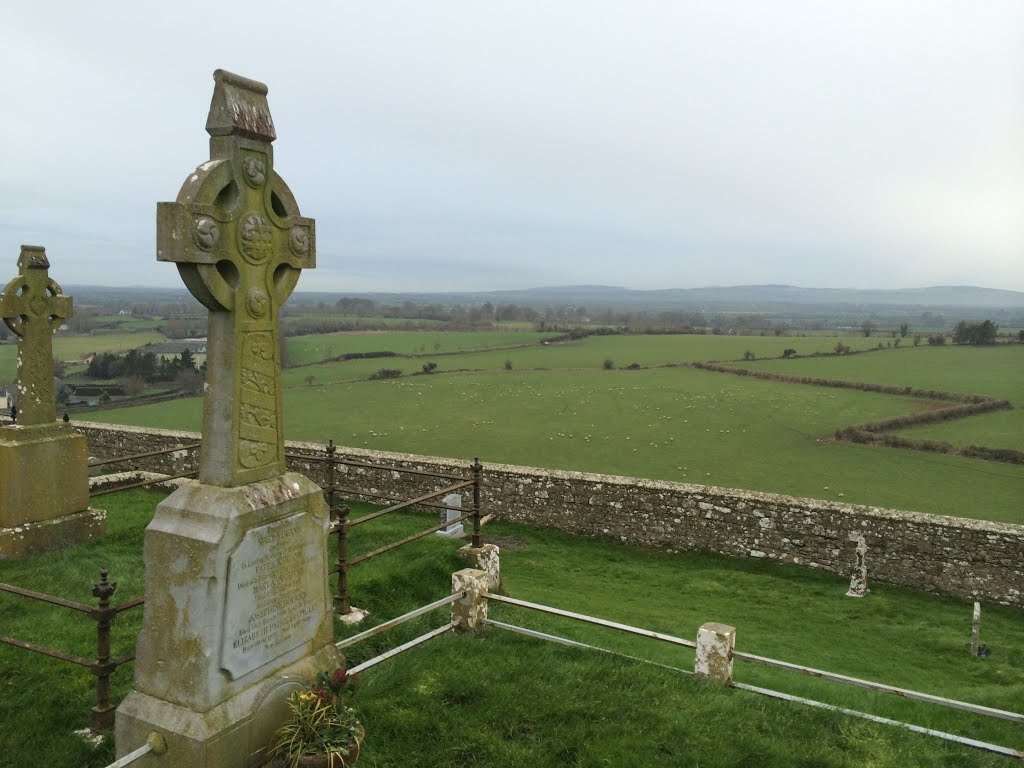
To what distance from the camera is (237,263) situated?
4250 mm

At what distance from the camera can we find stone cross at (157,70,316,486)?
402 centimetres

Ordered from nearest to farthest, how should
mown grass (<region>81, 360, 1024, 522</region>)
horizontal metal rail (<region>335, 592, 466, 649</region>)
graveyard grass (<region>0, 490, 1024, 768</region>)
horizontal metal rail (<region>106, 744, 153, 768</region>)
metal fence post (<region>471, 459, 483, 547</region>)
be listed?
horizontal metal rail (<region>106, 744, 153, 768</region>), graveyard grass (<region>0, 490, 1024, 768</region>), horizontal metal rail (<region>335, 592, 466, 649</region>), metal fence post (<region>471, 459, 483, 547</region>), mown grass (<region>81, 360, 1024, 522</region>)

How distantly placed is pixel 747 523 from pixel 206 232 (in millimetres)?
10083

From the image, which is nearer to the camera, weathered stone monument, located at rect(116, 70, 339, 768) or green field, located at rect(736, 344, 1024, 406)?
weathered stone monument, located at rect(116, 70, 339, 768)

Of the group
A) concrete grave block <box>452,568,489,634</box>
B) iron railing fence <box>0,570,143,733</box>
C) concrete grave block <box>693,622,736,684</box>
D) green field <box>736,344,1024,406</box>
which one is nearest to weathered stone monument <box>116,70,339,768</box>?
iron railing fence <box>0,570,143,733</box>

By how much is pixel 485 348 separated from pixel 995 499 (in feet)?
152

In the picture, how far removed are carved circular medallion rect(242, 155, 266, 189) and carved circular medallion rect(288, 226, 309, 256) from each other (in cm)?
42

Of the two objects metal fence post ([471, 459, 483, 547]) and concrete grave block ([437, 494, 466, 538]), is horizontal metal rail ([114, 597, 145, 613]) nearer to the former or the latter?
metal fence post ([471, 459, 483, 547])

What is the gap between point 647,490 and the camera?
1234 cm

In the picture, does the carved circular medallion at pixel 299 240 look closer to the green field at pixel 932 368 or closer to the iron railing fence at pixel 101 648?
the iron railing fence at pixel 101 648

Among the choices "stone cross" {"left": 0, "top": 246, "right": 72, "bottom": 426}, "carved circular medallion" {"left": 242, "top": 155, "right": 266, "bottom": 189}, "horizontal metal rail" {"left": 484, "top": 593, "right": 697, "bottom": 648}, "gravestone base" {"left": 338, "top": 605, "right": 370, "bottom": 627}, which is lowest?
"gravestone base" {"left": 338, "top": 605, "right": 370, "bottom": 627}

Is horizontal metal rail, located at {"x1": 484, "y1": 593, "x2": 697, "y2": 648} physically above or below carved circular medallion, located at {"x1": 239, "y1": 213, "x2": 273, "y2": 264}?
below

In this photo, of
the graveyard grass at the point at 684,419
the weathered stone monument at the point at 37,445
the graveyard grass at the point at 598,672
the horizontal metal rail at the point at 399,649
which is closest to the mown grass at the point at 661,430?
the graveyard grass at the point at 684,419

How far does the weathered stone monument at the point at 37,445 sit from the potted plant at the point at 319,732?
19.4 feet
